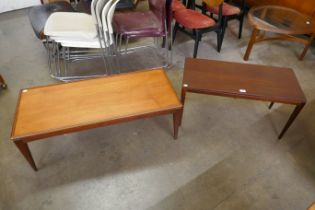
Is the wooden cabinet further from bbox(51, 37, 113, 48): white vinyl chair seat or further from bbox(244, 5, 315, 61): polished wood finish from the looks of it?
bbox(51, 37, 113, 48): white vinyl chair seat

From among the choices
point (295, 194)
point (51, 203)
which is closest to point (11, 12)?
point (51, 203)

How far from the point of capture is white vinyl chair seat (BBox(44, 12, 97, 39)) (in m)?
1.90

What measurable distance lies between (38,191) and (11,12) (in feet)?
9.52

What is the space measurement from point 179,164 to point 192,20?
1.47 metres

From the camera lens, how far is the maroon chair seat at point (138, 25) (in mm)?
2066

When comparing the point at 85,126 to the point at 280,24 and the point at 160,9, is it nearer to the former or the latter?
the point at 160,9

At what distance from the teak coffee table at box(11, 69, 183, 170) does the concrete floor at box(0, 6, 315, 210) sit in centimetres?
20

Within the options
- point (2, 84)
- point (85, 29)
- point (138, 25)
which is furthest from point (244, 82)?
point (2, 84)

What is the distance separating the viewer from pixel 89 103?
1.47 meters

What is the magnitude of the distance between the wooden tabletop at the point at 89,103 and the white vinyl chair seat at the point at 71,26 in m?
0.55

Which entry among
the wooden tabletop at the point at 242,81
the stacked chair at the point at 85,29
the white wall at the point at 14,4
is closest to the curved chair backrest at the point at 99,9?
the stacked chair at the point at 85,29

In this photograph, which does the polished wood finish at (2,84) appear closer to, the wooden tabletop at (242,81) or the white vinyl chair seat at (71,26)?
the white vinyl chair seat at (71,26)

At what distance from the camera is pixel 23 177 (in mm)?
1543

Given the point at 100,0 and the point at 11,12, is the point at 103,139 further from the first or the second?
the point at 11,12
